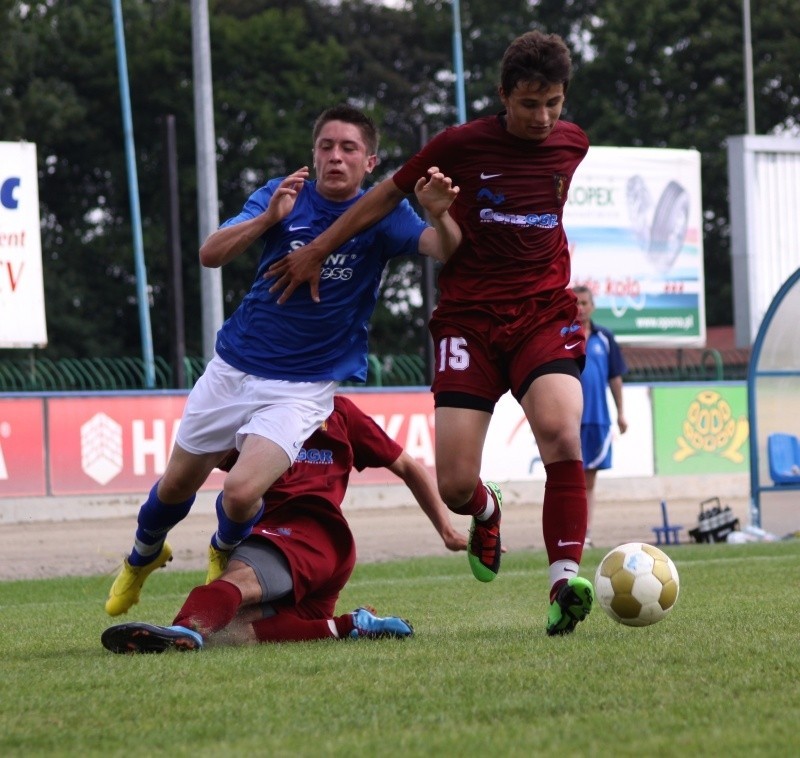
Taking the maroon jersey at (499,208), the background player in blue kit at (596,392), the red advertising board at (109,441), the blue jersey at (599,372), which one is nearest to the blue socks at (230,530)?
the maroon jersey at (499,208)

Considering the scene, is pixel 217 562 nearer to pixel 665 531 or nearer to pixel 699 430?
pixel 665 531

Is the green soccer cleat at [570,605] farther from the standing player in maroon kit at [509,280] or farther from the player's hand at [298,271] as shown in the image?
the player's hand at [298,271]

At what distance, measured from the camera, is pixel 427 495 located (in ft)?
21.7

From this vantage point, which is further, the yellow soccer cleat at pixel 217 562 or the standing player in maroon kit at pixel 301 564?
the yellow soccer cleat at pixel 217 562

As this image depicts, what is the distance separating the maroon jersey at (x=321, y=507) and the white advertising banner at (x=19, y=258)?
14707mm

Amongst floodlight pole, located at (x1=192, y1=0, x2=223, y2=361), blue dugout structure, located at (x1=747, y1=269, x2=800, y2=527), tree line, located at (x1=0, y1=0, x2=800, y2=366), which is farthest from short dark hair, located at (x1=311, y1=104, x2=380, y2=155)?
tree line, located at (x1=0, y1=0, x2=800, y2=366)

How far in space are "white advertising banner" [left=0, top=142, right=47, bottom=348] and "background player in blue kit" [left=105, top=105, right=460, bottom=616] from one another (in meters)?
14.6

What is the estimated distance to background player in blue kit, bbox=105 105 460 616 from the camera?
20.0ft

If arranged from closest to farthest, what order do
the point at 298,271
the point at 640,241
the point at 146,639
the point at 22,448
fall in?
1. the point at 146,639
2. the point at 298,271
3. the point at 22,448
4. the point at 640,241

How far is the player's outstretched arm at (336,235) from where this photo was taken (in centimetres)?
604

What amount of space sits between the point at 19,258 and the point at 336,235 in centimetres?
1531

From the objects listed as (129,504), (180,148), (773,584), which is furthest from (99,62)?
(773,584)

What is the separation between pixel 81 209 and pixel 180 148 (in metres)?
3.38

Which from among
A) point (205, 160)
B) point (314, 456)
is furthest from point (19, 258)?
point (314, 456)
